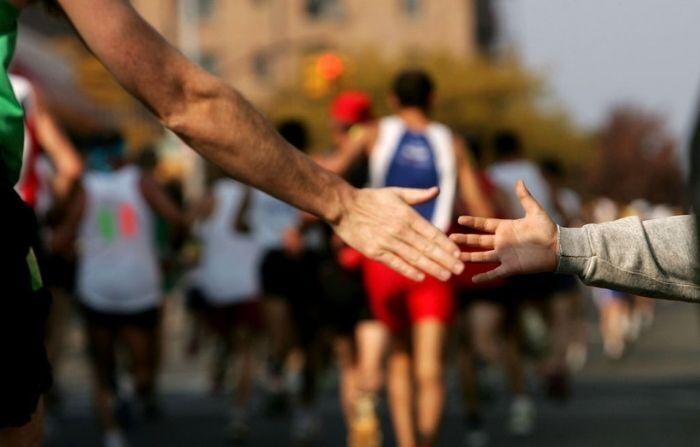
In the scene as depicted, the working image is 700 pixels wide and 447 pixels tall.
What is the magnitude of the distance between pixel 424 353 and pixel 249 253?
5.90 meters

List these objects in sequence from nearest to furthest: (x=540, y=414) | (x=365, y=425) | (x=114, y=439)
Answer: (x=365, y=425), (x=114, y=439), (x=540, y=414)

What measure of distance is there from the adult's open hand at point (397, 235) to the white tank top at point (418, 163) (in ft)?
19.5

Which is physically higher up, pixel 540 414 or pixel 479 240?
pixel 479 240

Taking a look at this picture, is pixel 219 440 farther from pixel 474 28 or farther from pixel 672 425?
pixel 474 28

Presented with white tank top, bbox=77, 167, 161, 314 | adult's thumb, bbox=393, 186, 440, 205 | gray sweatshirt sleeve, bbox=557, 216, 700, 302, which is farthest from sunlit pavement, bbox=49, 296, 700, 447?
gray sweatshirt sleeve, bbox=557, 216, 700, 302

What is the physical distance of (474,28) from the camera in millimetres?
95000

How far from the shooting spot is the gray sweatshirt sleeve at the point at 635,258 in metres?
3.75

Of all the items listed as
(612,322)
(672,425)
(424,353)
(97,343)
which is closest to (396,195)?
(424,353)

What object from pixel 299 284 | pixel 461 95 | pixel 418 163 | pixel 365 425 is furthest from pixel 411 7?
pixel 418 163

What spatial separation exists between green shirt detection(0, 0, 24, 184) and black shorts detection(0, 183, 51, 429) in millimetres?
121

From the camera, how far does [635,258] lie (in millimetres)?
3789

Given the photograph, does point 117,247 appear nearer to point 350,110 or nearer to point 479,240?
point 350,110

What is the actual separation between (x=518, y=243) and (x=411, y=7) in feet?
278

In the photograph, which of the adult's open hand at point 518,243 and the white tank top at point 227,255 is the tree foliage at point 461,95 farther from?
the adult's open hand at point 518,243
